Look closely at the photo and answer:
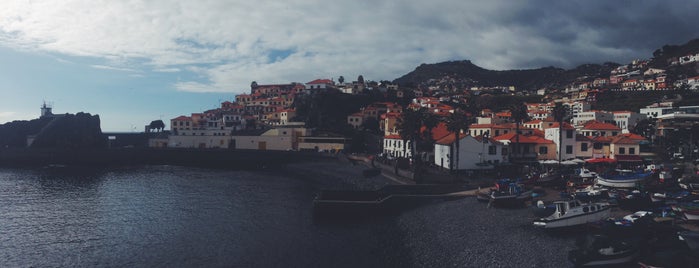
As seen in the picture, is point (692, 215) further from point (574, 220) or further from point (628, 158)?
point (628, 158)

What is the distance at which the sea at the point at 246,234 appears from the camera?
3366 cm

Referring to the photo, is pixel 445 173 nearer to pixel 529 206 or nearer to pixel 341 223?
pixel 529 206

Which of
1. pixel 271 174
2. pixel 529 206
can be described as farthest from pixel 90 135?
pixel 529 206

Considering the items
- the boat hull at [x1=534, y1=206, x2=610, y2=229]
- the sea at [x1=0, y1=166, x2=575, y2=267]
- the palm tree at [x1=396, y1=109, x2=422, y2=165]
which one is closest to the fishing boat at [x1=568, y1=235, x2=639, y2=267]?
the sea at [x1=0, y1=166, x2=575, y2=267]

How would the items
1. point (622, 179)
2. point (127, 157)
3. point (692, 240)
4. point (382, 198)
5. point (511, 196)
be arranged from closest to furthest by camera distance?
point (692, 240) → point (511, 196) → point (622, 179) → point (382, 198) → point (127, 157)

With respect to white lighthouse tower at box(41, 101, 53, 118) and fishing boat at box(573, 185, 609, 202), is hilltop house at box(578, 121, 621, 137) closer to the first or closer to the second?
fishing boat at box(573, 185, 609, 202)

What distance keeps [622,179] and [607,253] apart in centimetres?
2896

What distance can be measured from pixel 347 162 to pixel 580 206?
2341 inches

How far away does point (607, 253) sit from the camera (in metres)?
26.7

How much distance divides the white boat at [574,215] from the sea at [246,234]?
102cm

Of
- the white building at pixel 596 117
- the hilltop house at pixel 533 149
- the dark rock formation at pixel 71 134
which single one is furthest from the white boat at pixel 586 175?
the dark rock formation at pixel 71 134

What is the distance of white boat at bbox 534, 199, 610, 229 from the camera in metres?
35.0

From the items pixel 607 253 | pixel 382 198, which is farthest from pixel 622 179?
pixel 607 253

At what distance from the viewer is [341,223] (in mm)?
47219
